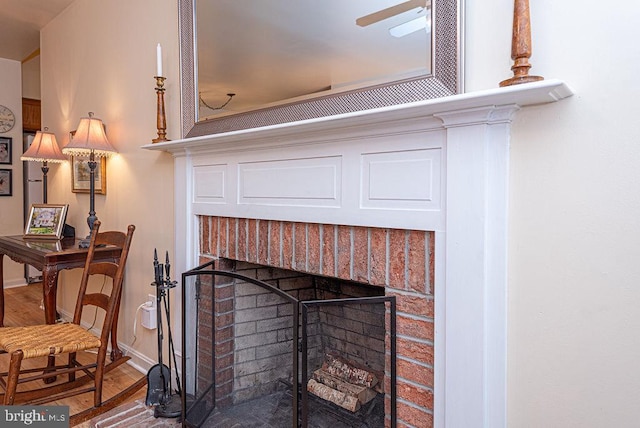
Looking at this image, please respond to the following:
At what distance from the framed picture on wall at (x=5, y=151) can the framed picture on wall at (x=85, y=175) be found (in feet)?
6.50

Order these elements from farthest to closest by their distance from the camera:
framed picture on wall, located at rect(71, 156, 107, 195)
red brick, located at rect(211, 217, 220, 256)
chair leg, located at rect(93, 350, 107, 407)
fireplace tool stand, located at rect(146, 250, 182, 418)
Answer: framed picture on wall, located at rect(71, 156, 107, 195) → chair leg, located at rect(93, 350, 107, 407) → red brick, located at rect(211, 217, 220, 256) → fireplace tool stand, located at rect(146, 250, 182, 418)

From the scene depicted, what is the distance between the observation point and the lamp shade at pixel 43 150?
3.14 m

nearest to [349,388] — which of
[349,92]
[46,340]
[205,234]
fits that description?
[349,92]

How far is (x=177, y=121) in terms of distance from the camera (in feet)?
7.31

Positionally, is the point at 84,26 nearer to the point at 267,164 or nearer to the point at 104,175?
the point at 104,175

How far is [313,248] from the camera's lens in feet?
4.88

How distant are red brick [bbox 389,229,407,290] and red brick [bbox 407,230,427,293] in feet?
0.08

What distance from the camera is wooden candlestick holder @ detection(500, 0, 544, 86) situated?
0.95 m

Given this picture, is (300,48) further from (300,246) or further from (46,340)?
(46,340)

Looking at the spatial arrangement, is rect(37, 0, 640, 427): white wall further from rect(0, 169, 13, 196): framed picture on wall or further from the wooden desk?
rect(0, 169, 13, 196): framed picture on wall

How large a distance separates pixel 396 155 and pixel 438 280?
0.38 m

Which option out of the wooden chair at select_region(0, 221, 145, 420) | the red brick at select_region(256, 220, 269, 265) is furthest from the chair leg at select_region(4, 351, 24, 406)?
the red brick at select_region(256, 220, 269, 265)

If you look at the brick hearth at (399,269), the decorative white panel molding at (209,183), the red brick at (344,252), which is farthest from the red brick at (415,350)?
the decorative white panel molding at (209,183)

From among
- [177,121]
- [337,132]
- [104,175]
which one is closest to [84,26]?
[104,175]
